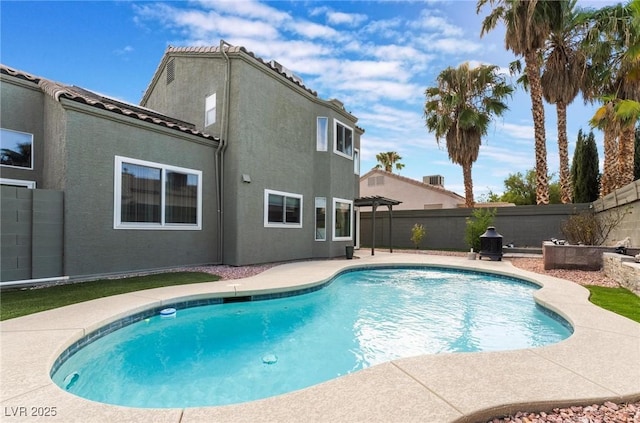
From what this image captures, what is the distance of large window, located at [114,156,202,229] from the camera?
920 centimetres

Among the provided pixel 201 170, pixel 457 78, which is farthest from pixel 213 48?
pixel 457 78

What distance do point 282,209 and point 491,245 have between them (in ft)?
30.5

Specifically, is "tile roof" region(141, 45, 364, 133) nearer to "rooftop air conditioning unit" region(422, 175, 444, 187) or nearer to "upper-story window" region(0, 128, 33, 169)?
"upper-story window" region(0, 128, 33, 169)

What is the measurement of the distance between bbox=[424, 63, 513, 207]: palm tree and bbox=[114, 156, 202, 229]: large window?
1623 cm

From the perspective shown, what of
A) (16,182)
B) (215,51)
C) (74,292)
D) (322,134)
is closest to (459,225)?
(322,134)

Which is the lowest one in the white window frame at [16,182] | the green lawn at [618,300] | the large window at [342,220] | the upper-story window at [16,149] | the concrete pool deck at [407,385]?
the green lawn at [618,300]

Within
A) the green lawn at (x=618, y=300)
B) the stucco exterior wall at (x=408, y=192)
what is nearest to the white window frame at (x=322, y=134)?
the green lawn at (x=618, y=300)

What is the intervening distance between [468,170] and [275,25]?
14.9 m

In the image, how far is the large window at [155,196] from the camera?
30.2 feet

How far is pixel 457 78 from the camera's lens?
67.5 ft

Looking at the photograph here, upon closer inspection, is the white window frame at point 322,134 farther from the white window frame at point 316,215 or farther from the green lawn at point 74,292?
the green lawn at point 74,292

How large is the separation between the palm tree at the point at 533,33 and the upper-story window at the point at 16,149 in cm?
2046

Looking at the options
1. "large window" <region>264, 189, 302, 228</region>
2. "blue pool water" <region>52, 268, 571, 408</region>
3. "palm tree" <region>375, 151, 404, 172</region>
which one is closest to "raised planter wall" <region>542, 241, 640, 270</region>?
"blue pool water" <region>52, 268, 571, 408</region>

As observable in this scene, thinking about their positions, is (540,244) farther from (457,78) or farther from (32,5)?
(32,5)
